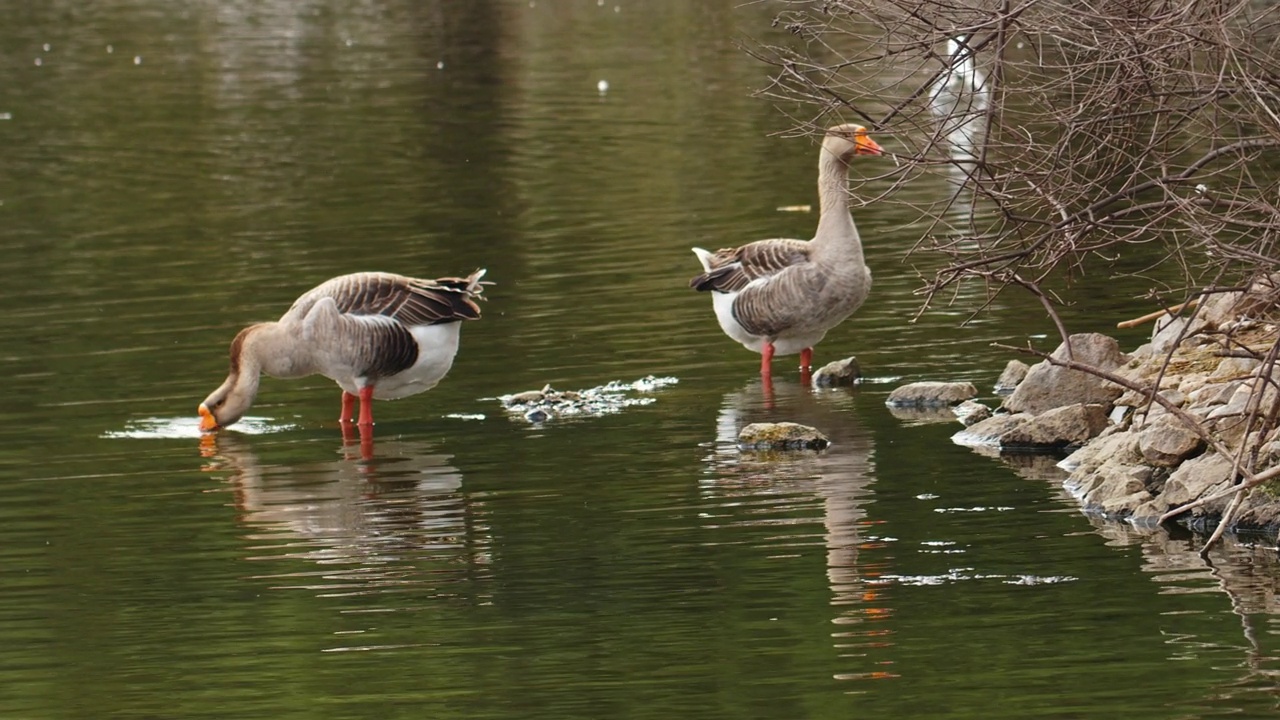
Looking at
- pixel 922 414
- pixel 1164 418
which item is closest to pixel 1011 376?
pixel 922 414

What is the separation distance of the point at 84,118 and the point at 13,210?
42.8ft

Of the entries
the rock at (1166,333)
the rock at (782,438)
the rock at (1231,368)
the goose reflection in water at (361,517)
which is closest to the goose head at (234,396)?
the goose reflection in water at (361,517)

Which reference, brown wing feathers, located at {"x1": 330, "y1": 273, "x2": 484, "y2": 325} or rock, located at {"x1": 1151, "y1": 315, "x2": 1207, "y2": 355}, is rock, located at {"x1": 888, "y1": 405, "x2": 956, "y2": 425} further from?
brown wing feathers, located at {"x1": 330, "y1": 273, "x2": 484, "y2": 325}

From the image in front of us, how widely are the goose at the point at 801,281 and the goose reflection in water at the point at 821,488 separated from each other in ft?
1.67

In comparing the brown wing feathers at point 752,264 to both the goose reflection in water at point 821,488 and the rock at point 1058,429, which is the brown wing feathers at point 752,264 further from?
the rock at point 1058,429

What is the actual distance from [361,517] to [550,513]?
3.82 feet

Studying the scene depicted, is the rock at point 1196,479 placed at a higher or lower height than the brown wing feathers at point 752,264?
lower

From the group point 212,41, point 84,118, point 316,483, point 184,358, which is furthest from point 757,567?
point 212,41

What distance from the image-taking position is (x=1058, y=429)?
13.0m

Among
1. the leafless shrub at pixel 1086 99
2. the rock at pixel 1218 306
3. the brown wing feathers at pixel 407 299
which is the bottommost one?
the rock at pixel 1218 306

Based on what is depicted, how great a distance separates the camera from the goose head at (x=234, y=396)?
48.7 ft

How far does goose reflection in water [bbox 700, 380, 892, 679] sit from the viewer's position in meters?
9.55

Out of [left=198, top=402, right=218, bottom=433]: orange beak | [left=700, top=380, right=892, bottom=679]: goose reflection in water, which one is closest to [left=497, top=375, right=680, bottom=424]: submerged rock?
[left=700, top=380, right=892, bottom=679]: goose reflection in water

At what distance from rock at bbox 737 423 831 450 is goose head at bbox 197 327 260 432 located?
3.82 m
